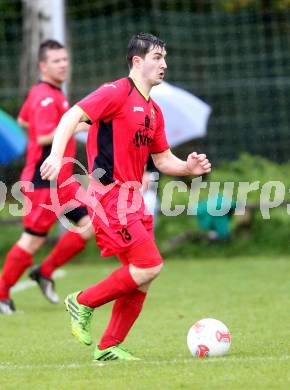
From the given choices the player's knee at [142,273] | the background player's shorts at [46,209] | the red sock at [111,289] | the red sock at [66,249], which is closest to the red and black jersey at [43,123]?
the background player's shorts at [46,209]

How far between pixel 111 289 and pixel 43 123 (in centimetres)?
353

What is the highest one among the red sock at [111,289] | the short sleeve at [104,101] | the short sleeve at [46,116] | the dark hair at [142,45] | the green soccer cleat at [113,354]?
the dark hair at [142,45]

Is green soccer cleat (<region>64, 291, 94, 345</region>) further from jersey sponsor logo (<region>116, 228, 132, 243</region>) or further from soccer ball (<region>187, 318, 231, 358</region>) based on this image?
soccer ball (<region>187, 318, 231, 358</region>)

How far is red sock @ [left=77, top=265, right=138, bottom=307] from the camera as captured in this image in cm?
625

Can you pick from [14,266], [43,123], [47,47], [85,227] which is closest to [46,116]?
[43,123]

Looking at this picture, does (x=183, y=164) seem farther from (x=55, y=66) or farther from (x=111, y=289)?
(x=55, y=66)

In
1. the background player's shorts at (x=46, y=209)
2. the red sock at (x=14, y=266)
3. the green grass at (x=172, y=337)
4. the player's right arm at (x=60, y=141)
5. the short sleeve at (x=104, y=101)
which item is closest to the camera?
the green grass at (x=172, y=337)

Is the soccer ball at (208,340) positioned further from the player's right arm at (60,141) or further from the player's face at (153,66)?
the player's face at (153,66)

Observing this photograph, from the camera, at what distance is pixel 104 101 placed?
6.25 metres

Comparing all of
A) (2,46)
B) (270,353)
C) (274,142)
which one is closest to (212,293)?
(270,353)

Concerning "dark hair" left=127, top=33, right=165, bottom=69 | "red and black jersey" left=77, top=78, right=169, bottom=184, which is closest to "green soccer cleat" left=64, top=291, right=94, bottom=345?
"red and black jersey" left=77, top=78, right=169, bottom=184

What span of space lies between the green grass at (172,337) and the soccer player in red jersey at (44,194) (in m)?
0.36

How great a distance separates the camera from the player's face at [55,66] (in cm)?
968

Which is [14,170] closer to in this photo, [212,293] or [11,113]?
[11,113]
